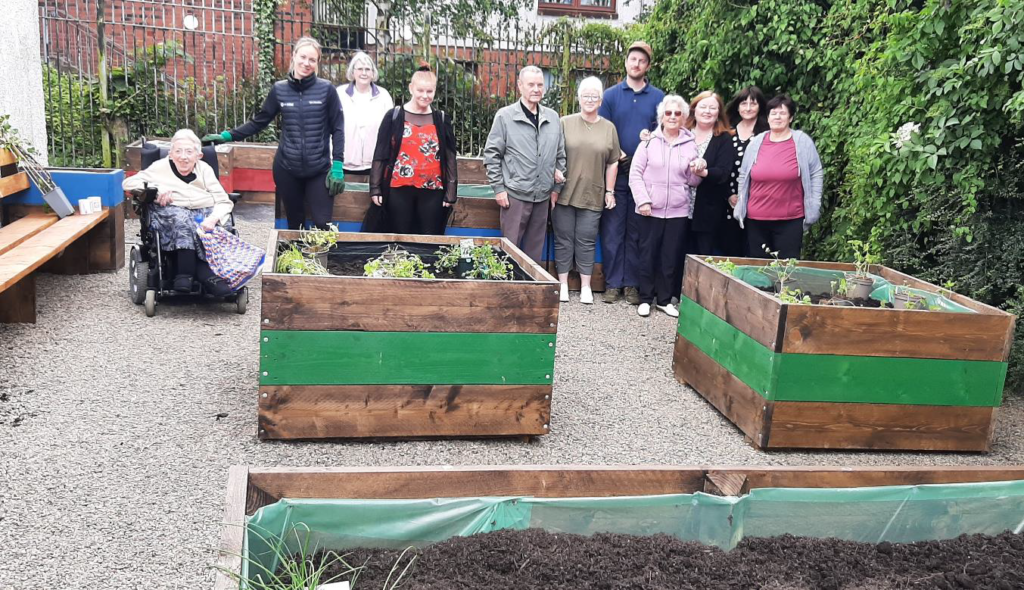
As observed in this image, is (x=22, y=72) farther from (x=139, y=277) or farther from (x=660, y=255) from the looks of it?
(x=660, y=255)

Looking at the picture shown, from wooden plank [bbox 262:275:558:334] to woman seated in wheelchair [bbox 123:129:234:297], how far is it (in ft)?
8.77

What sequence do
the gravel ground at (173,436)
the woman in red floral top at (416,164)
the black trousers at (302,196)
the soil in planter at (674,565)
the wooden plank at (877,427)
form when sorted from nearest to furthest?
1. the soil in planter at (674,565)
2. the gravel ground at (173,436)
3. the wooden plank at (877,427)
4. the woman in red floral top at (416,164)
5. the black trousers at (302,196)

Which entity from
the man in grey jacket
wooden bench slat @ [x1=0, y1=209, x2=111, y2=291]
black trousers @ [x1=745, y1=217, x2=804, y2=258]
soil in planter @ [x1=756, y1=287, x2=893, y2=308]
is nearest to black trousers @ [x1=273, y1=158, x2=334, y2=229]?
the man in grey jacket

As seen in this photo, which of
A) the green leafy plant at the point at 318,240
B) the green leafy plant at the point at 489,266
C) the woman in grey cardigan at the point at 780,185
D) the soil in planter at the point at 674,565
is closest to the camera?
the soil in planter at the point at 674,565

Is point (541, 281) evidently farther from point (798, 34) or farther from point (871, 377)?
point (798, 34)

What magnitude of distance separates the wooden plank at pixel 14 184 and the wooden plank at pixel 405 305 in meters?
3.76

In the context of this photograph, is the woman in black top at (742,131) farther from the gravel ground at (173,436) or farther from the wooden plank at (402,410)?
the wooden plank at (402,410)

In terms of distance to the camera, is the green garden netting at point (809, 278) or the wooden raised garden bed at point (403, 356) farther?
the green garden netting at point (809, 278)

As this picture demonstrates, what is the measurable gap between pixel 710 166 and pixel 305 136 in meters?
3.09

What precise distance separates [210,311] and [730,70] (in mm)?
5243

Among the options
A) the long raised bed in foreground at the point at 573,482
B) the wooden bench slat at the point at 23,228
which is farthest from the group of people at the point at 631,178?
the long raised bed in foreground at the point at 573,482

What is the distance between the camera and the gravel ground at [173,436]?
3.45 meters

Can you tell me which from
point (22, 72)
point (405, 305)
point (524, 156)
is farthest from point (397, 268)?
point (22, 72)

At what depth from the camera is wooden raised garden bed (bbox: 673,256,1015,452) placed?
185 inches
